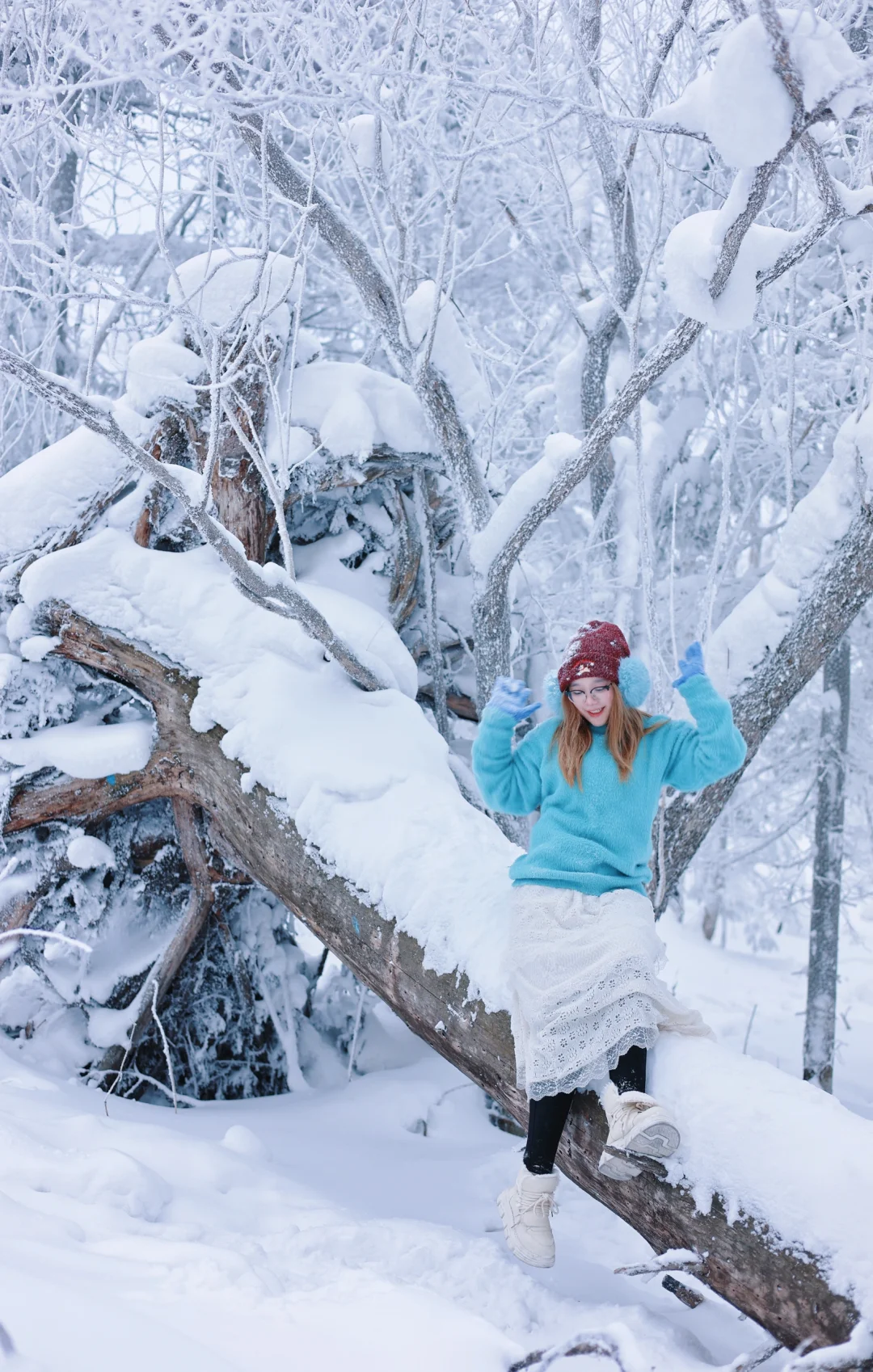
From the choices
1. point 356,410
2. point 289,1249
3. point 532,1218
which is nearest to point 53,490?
point 356,410

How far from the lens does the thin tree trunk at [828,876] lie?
240 inches

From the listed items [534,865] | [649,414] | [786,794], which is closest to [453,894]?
[534,865]

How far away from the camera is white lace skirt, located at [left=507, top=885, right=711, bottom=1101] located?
212cm

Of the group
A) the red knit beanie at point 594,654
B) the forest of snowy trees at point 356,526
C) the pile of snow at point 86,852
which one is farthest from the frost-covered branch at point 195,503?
the pile of snow at point 86,852

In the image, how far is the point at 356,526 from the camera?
4312mm

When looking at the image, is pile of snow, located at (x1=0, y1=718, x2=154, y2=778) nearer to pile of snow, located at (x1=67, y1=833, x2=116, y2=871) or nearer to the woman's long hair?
pile of snow, located at (x1=67, y1=833, x2=116, y2=871)

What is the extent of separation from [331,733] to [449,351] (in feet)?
5.32

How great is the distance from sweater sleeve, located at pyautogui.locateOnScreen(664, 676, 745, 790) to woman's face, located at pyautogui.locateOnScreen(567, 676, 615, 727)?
190 mm

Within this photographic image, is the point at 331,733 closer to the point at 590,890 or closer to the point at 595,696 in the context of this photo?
the point at 595,696

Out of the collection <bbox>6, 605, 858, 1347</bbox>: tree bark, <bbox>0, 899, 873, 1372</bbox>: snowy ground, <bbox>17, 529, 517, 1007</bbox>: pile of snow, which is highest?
<bbox>17, 529, 517, 1007</bbox>: pile of snow

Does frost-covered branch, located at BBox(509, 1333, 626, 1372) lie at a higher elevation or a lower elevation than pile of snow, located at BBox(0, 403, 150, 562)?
lower

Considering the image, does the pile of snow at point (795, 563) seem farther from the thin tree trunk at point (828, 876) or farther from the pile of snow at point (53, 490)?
the thin tree trunk at point (828, 876)

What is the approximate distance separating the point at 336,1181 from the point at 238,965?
61.3 inches

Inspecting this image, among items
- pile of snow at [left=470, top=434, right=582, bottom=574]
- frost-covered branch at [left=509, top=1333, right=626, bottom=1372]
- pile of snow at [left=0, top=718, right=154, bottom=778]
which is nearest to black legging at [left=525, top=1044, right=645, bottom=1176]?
frost-covered branch at [left=509, top=1333, right=626, bottom=1372]
